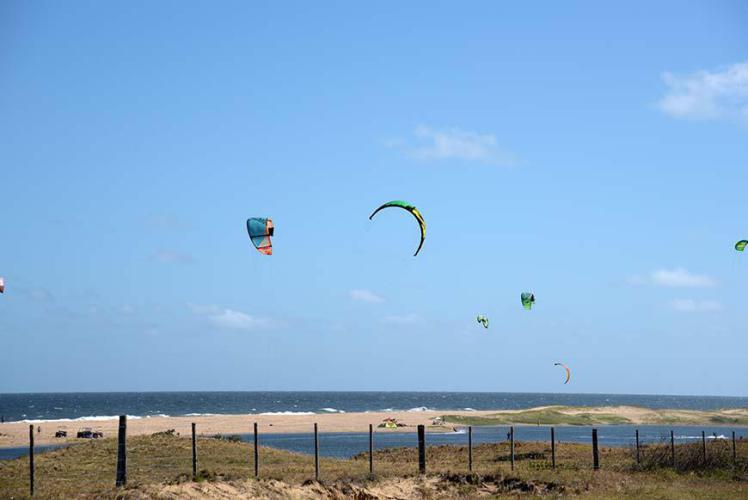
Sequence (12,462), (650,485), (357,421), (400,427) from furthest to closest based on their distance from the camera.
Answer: (357,421), (400,427), (12,462), (650,485)

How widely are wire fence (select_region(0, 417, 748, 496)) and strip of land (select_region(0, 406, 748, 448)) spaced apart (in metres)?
25.3

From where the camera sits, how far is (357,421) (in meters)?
88.1

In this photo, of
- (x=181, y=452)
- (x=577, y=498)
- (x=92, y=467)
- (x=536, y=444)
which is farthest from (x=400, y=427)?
(x=577, y=498)

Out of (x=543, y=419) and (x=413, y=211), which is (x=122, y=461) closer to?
(x=413, y=211)

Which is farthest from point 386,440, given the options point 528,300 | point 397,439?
point 528,300

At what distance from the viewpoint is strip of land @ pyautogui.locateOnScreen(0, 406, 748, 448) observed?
218 ft

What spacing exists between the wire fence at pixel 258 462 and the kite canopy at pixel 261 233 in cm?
577

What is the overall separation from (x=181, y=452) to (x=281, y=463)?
176 inches

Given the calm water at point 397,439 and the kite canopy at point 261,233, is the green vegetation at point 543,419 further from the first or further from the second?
the kite canopy at point 261,233

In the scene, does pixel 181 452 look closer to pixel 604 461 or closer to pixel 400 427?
pixel 604 461

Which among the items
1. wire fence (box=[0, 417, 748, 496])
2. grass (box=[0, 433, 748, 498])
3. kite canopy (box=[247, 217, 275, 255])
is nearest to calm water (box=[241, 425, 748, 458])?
wire fence (box=[0, 417, 748, 496])

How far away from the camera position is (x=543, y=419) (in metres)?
89.8

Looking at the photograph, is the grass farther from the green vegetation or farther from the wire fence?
the green vegetation

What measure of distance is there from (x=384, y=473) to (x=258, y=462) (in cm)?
778
